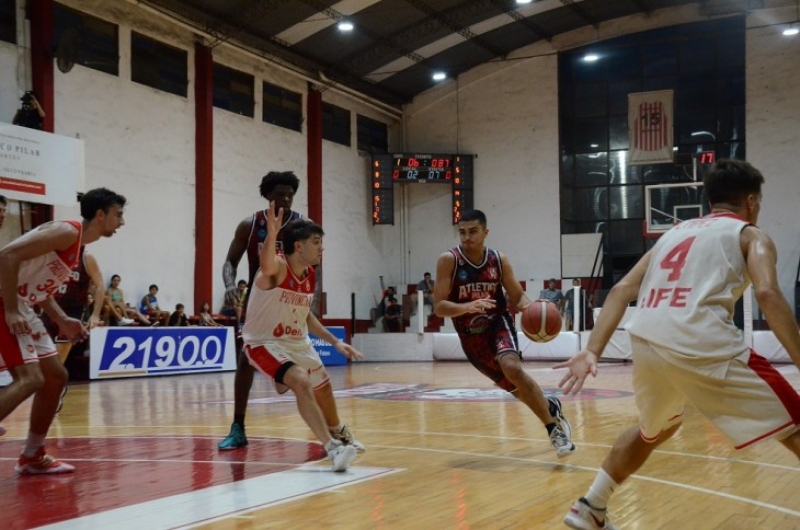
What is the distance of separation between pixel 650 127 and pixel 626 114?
4.64ft

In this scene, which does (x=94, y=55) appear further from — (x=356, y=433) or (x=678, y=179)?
(x=678, y=179)

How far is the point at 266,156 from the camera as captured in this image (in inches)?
880

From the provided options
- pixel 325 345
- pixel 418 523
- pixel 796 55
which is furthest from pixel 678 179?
pixel 418 523

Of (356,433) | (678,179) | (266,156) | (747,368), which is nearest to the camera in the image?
(747,368)

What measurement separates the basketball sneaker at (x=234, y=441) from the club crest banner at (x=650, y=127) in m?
19.4

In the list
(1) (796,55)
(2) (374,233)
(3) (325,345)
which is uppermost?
(1) (796,55)

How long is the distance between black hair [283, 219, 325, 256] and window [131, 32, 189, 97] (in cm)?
1404

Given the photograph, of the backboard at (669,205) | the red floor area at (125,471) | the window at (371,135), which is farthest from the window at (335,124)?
the red floor area at (125,471)

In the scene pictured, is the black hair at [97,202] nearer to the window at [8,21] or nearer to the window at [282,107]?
the window at [8,21]

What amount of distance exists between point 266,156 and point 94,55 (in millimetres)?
5702

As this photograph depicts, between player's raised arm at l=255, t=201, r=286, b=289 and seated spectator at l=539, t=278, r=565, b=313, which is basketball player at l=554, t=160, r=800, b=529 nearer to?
player's raised arm at l=255, t=201, r=286, b=289

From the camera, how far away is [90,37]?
57.3 ft

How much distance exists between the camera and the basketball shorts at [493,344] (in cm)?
626

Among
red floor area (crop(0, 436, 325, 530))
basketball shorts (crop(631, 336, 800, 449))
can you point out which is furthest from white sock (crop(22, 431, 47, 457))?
basketball shorts (crop(631, 336, 800, 449))
